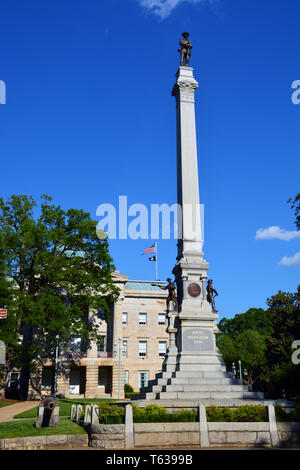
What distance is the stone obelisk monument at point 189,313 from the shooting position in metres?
18.5

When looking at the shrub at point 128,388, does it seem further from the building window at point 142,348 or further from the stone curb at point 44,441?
the stone curb at point 44,441

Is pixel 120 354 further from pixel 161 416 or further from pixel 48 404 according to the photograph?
pixel 161 416

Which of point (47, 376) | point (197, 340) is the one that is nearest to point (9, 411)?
point (197, 340)

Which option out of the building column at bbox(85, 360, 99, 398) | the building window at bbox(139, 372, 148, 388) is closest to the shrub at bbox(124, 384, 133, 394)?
the building window at bbox(139, 372, 148, 388)

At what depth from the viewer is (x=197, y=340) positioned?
20.5 m

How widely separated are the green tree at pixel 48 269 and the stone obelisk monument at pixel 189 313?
15650 mm

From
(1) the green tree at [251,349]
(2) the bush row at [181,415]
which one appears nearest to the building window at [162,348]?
(1) the green tree at [251,349]

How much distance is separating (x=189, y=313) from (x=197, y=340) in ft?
4.38

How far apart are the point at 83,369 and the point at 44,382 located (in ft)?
15.6

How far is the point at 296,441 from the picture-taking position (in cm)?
1446

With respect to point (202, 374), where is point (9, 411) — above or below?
below

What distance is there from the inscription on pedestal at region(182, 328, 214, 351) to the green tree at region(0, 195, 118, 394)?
1626 centimetres

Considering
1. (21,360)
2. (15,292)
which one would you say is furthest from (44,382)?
(15,292)

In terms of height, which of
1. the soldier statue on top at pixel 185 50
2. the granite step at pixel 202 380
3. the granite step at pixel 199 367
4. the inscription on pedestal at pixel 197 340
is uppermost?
the soldier statue on top at pixel 185 50
